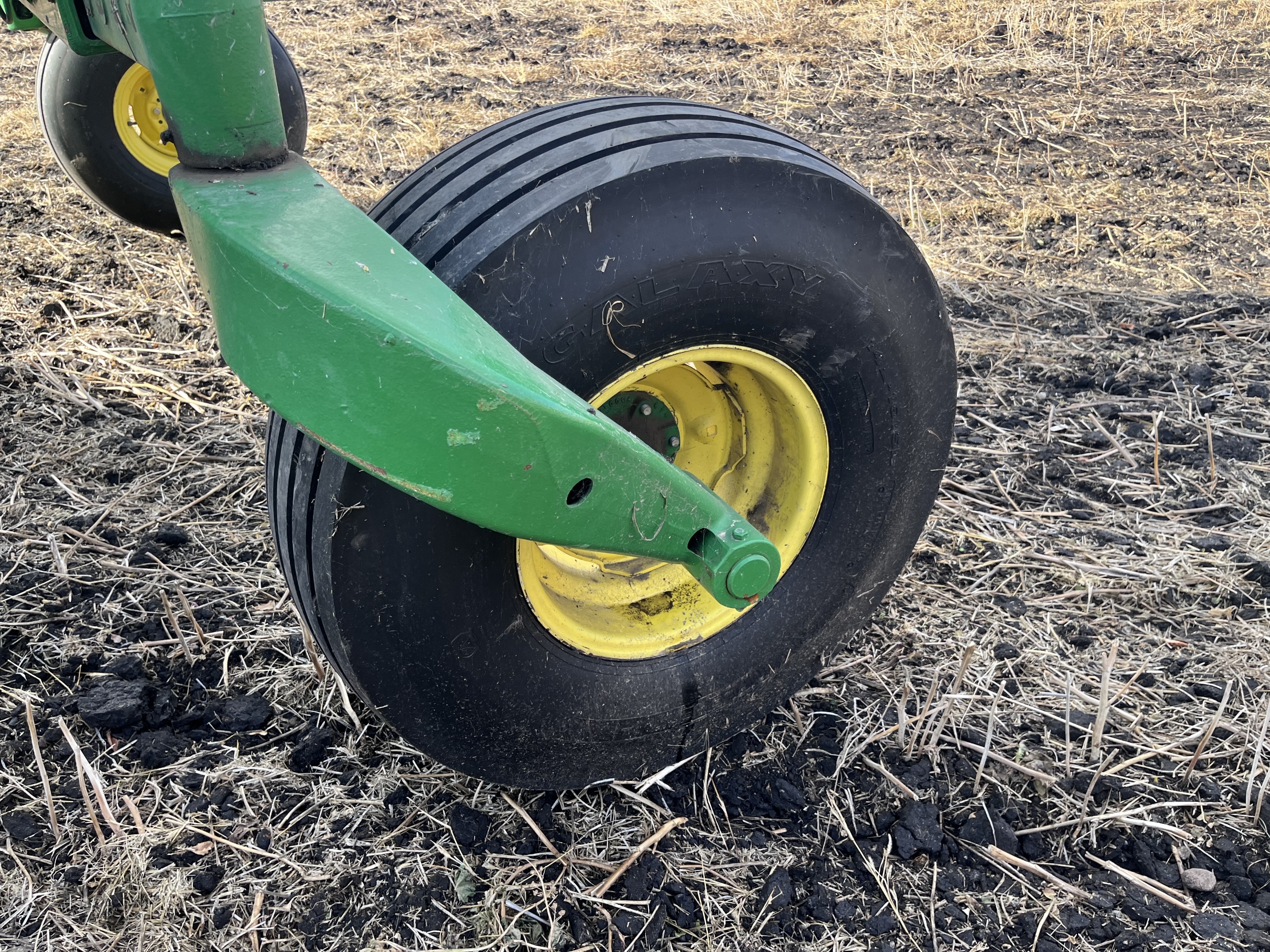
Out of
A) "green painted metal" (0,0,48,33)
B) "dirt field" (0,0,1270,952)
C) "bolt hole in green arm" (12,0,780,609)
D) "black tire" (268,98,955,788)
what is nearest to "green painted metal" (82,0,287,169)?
"bolt hole in green arm" (12,0,780,609)

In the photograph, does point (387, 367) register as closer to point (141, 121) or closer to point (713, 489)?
point (713, 489)

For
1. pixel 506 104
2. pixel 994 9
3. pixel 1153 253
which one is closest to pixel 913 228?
pixel 1153 253

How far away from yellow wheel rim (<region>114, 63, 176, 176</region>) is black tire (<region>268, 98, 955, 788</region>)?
2535mm

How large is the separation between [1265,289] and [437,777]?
3.89 meters

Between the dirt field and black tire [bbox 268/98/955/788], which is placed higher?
black tire [bbox 268/98/955/788]

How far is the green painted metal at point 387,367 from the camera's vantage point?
142 centimetres

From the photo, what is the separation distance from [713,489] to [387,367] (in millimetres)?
986

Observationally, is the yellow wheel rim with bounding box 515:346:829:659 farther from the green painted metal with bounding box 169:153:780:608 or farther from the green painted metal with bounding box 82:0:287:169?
the green painted metal with bounding box 82:0:287:169

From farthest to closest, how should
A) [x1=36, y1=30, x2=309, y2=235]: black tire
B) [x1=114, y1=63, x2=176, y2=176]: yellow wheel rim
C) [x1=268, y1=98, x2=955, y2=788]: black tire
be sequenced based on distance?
[x1=114, y1=63, x2=176, y2=176]: yellow wheel rim
[x1=36, y1=30, x2=309, y2=235]: black tire
[x1=268, y1=98, x2=955, y2=788]: black tire

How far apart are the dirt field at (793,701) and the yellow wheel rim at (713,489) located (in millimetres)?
350

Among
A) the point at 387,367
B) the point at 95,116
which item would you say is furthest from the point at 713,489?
the point at 95,116

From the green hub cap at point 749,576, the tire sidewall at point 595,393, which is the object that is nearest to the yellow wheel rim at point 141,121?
the tire sidewall at point 595,393

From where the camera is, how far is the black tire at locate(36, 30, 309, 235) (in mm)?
3898

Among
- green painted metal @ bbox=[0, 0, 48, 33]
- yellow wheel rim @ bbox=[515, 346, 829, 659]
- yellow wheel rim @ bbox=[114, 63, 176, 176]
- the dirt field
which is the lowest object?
the dirt field
